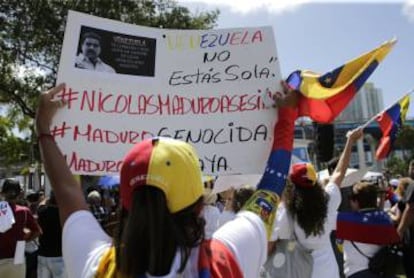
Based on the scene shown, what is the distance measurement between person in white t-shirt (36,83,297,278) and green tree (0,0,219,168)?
632 inches

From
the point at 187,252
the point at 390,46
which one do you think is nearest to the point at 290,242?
the point at 390,46

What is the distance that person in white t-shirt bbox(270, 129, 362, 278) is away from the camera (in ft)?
12.7

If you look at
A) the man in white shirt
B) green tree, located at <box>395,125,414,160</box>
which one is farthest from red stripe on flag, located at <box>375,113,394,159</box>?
green tree, located at <box>395,125,414,160</box>

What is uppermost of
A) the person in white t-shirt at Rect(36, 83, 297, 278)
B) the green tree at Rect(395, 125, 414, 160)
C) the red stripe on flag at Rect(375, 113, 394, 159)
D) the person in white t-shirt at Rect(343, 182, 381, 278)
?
the green tree at Rect(395, 125, 414, 160)

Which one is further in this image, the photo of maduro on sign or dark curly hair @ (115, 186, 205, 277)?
the photo of maduro on sign

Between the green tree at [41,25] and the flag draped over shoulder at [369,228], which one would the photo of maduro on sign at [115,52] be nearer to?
the flag draped over shoulder at [369,228]

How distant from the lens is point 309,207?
3.88 m

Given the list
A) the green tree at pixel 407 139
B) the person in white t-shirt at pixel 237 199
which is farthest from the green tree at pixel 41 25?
the green tree at pixel 407 139

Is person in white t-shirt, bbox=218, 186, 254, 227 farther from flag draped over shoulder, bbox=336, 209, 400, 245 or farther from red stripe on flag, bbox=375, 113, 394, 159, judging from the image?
red stripe on flag, bbox=375, 113, 394, 159

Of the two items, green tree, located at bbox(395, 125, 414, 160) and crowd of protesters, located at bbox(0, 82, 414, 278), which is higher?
green tree, located at bbox(395, 125, 414, 160)

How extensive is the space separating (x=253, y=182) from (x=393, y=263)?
1538mm

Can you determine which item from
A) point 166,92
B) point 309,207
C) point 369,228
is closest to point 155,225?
point 166,92

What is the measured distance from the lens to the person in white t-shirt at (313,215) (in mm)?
3885

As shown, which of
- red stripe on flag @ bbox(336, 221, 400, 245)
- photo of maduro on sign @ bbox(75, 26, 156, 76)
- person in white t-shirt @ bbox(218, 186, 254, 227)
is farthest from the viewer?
person in white t-shirt @ bbox(218, 186, 254, 227)
